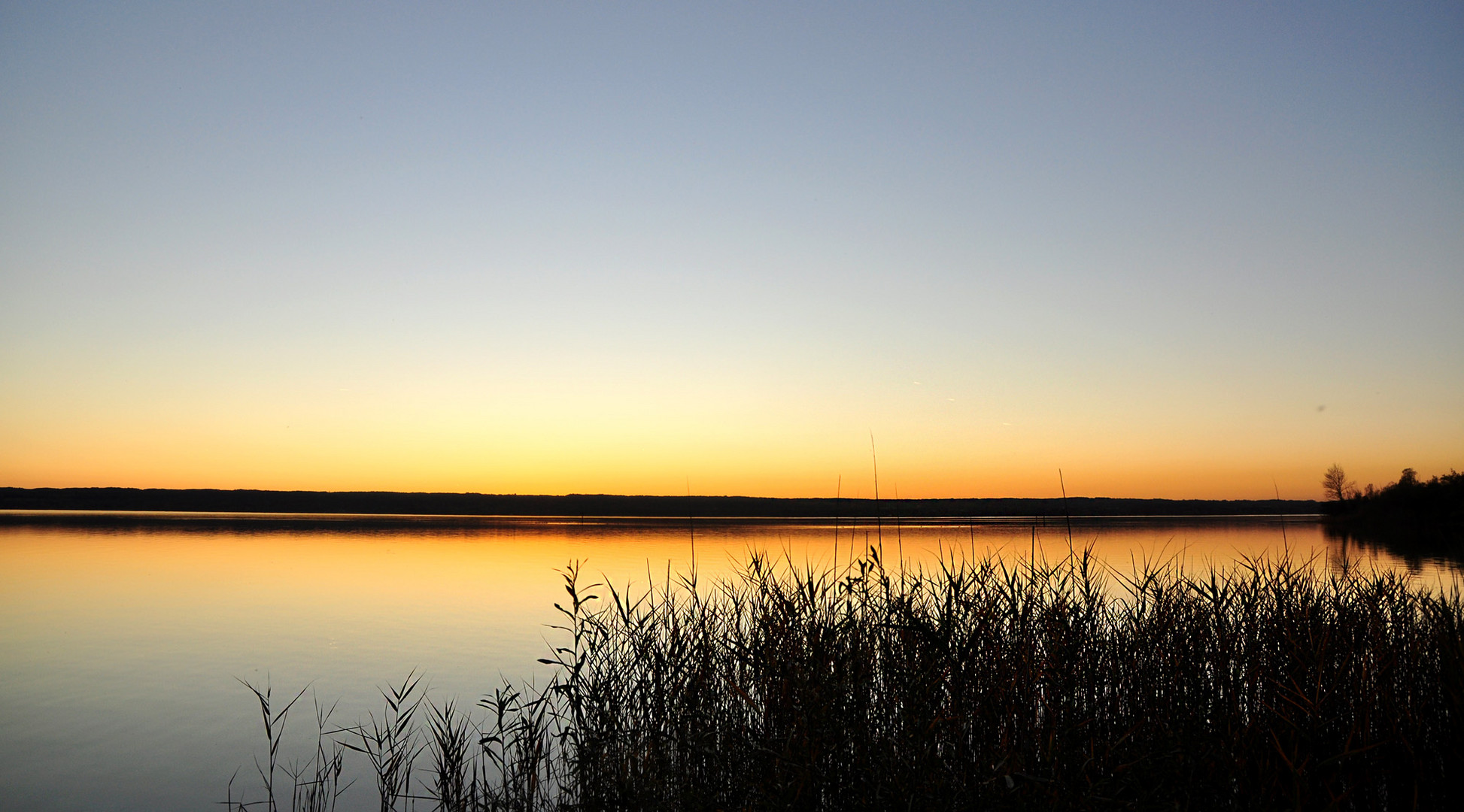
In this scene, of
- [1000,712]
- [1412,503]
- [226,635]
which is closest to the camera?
[1000,712]

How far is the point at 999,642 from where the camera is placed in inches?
256

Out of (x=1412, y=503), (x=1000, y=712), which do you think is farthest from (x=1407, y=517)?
(x=1000, y=712)

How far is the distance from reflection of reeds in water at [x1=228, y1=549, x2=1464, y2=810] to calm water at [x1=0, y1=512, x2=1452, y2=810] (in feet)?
4.06

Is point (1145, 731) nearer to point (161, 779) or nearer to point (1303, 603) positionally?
point (1303, 603)

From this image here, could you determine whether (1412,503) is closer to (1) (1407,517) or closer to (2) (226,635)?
(1) (1407,517)

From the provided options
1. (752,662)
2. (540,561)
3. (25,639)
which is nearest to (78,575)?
(25,639)

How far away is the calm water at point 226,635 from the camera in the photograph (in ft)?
27.8

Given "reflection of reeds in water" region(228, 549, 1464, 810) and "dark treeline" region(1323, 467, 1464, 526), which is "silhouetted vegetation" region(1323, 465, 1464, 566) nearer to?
"dark treeline" region(1323, 467, 1464, 526)

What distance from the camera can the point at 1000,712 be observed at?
6152 mm

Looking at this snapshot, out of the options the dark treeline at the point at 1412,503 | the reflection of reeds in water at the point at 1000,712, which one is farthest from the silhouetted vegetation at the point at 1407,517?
the reflection of reeds in water at the point at 1000,712

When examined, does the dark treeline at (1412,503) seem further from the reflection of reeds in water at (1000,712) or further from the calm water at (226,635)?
the reflection of reeds in water at (1000,712)

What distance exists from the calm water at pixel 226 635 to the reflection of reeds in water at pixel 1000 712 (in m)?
1.24

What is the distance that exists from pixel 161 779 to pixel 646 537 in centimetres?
3510

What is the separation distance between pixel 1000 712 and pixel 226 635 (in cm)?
1345
